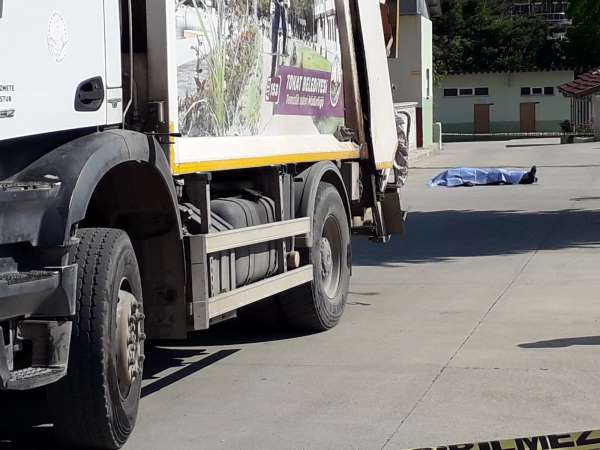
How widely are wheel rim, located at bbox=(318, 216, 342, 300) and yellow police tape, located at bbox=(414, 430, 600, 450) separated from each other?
4.49 m

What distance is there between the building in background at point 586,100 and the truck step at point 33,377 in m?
55.6

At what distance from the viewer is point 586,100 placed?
2581 inches

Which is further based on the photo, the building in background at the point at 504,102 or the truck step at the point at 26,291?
the building in background at the point at 504,102

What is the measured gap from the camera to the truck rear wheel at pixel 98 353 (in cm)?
588

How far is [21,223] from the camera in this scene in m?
5.29

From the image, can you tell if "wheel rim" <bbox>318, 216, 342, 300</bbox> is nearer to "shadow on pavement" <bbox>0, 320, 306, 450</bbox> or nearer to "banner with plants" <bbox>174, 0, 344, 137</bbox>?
"shadow on pavement" <bbox>0, 320, 306, 450</bbox>

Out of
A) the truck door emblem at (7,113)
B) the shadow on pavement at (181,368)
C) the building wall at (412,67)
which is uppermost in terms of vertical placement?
the building wall at (412,67)

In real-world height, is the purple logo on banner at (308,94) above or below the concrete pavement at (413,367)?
above

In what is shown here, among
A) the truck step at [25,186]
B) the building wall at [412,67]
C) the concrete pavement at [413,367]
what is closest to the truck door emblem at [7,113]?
the truck step at [25,186]

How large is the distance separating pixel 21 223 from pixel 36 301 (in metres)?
0.35

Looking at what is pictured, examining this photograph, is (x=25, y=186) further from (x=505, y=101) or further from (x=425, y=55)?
(x=505, y=101)

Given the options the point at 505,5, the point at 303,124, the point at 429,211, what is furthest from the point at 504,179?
the point at 505,5

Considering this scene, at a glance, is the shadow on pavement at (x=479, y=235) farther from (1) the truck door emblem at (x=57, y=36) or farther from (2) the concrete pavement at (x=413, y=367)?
(1) the truck door emblem at (x=57, y=36)

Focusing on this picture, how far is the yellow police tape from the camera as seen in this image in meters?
5.20
